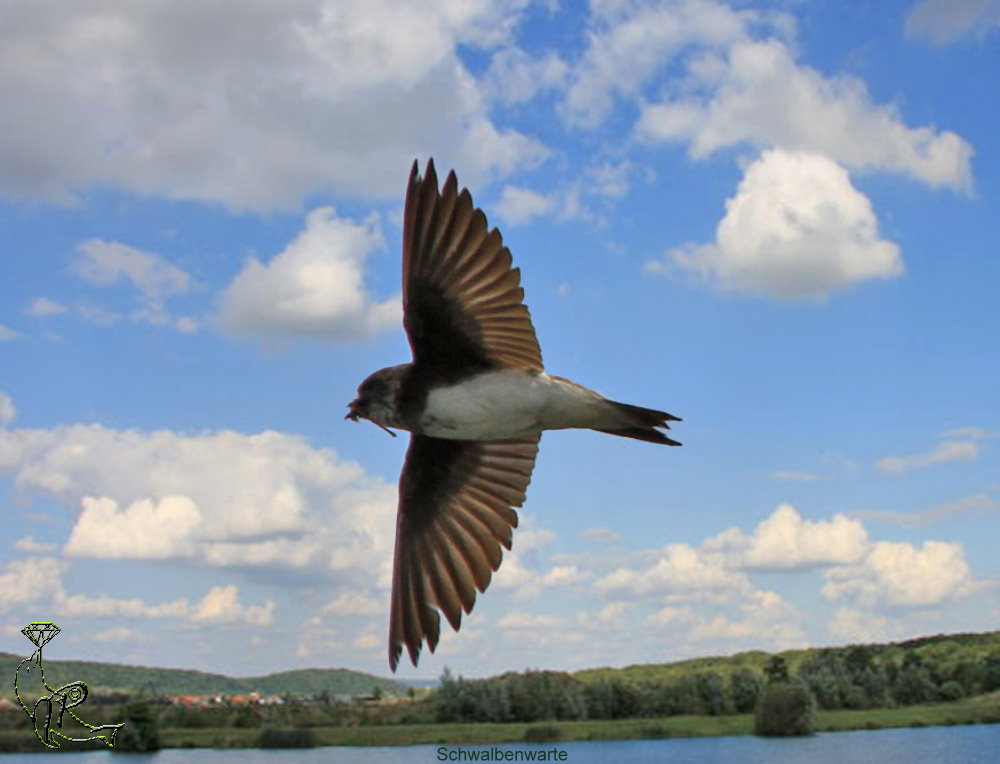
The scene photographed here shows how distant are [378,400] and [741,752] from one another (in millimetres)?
110379

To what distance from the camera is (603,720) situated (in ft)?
360

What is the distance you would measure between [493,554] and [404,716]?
105396 mm

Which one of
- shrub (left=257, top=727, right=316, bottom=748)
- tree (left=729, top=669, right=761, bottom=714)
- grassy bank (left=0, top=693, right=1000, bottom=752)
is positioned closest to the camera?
grassy bank (left=0, top=693, right=1000, bottom=752)

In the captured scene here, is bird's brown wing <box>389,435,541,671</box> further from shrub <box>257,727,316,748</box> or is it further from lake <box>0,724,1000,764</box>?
shrub <box>257,727,316,748</box>

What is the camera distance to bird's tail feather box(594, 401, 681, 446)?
21.4ft

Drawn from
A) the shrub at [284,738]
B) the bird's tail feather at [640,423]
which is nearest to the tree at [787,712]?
the shrub at [284,738]

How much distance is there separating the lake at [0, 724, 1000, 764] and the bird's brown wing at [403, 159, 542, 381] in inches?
3501

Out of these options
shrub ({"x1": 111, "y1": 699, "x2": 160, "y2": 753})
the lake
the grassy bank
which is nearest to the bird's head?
the grassy bank

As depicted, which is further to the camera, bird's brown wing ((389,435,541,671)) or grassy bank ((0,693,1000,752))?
grassy bank ((0,693,1000,752))

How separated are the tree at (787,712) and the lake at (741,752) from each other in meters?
1.99

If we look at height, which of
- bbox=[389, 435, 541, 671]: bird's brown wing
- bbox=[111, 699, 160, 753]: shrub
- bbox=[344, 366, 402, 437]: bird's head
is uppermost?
bbox=[344, 366, 402, 437]: bird's head

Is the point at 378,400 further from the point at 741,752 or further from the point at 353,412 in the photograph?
the point at 741,752

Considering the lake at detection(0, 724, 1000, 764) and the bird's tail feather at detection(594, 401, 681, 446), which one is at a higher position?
the bird's tail feather at detection(594, 401, 681, 446)

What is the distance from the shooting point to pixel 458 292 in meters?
6.66
